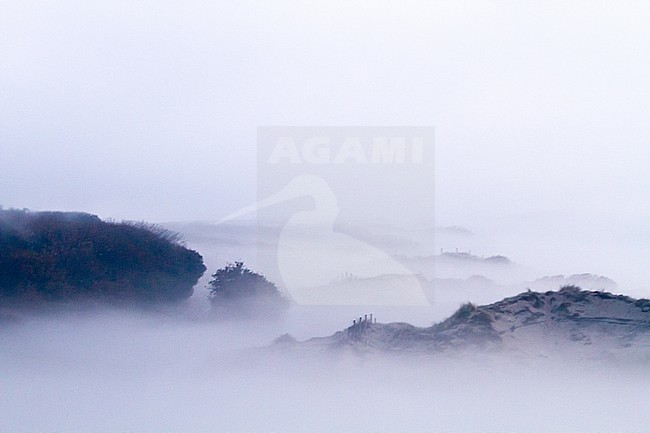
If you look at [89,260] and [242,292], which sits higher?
[89,260]

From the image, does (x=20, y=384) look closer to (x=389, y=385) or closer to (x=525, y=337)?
(x=389, y=385)

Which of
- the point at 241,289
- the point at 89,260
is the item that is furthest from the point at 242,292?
the point at 89,260

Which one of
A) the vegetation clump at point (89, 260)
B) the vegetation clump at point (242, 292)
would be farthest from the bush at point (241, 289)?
the vegetation clump at point (89, 260)

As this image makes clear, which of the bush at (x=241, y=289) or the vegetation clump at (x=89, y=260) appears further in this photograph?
the bush at (x=241, y=289)

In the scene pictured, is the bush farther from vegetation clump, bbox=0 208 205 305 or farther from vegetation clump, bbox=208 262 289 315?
vegetation clump, bbox=0 208 205 305

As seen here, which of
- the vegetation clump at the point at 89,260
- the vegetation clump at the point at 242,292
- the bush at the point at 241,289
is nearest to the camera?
the vegetation clump at the point at 89,260

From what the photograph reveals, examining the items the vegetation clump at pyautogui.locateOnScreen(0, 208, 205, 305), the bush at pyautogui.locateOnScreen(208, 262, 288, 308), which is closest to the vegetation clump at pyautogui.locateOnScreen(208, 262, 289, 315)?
the bush at pyautogui.locateOnScreen(208, 262, 288, 308)

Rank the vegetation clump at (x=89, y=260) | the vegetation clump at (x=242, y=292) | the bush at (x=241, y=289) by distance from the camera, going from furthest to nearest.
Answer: the bush at (x=241, y=289) → the vegetation clump at (x=242, y=292) → the vegetation clump at (x=89, y=260)

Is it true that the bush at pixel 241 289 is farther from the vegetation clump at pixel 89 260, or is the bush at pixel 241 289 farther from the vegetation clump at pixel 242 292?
the vegetation clump at pixel 89 260

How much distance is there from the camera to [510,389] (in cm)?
1239

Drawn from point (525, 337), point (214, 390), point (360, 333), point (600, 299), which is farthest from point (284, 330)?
point (600, 299)

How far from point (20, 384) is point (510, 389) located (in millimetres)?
9074

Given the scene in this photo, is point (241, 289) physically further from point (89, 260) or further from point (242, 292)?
point (89, 260)

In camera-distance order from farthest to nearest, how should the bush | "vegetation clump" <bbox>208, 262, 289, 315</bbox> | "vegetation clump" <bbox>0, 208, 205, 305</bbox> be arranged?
the bush, "vegetation clump" <bbox>208, 262, 289, 315</bbox>, "vegetation clump" <bbox>0, 208, 205, 305</bbox>
